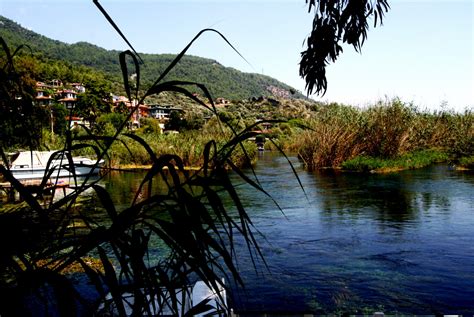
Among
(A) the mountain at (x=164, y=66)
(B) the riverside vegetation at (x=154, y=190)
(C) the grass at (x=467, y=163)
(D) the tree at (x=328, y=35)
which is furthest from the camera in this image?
(A) the mountain at (x=164, y=66)

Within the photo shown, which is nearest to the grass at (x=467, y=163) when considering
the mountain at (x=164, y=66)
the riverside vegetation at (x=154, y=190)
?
the riverside vegetation at (x=154, y=190)

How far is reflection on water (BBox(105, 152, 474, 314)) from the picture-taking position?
497 cm

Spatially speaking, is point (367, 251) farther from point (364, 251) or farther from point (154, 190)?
point (154, 190)

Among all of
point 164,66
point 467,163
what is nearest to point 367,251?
point 467,163

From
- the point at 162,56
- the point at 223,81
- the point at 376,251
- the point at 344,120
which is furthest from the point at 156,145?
the point at 162,56

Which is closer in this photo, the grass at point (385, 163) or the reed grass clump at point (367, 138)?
the grass at point (385, 163)

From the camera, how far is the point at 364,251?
6.93m

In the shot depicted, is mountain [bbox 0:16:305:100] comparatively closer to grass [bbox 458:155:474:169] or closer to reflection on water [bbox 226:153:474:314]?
grass [bbox 458:155:474:169]

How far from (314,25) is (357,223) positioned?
5.29m

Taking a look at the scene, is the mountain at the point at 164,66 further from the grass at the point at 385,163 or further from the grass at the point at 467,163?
the grass at the point at 467,163

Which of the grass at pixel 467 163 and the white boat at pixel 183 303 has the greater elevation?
the grass at pixel 467 163

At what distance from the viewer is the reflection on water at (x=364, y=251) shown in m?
4.97

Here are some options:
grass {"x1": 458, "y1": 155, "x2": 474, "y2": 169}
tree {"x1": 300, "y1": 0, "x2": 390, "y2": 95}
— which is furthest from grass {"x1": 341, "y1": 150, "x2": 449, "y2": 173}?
tree {"x1": 300, "y1": 0, "x2": 390, "y2": 95}

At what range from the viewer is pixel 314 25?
4.35 metres
